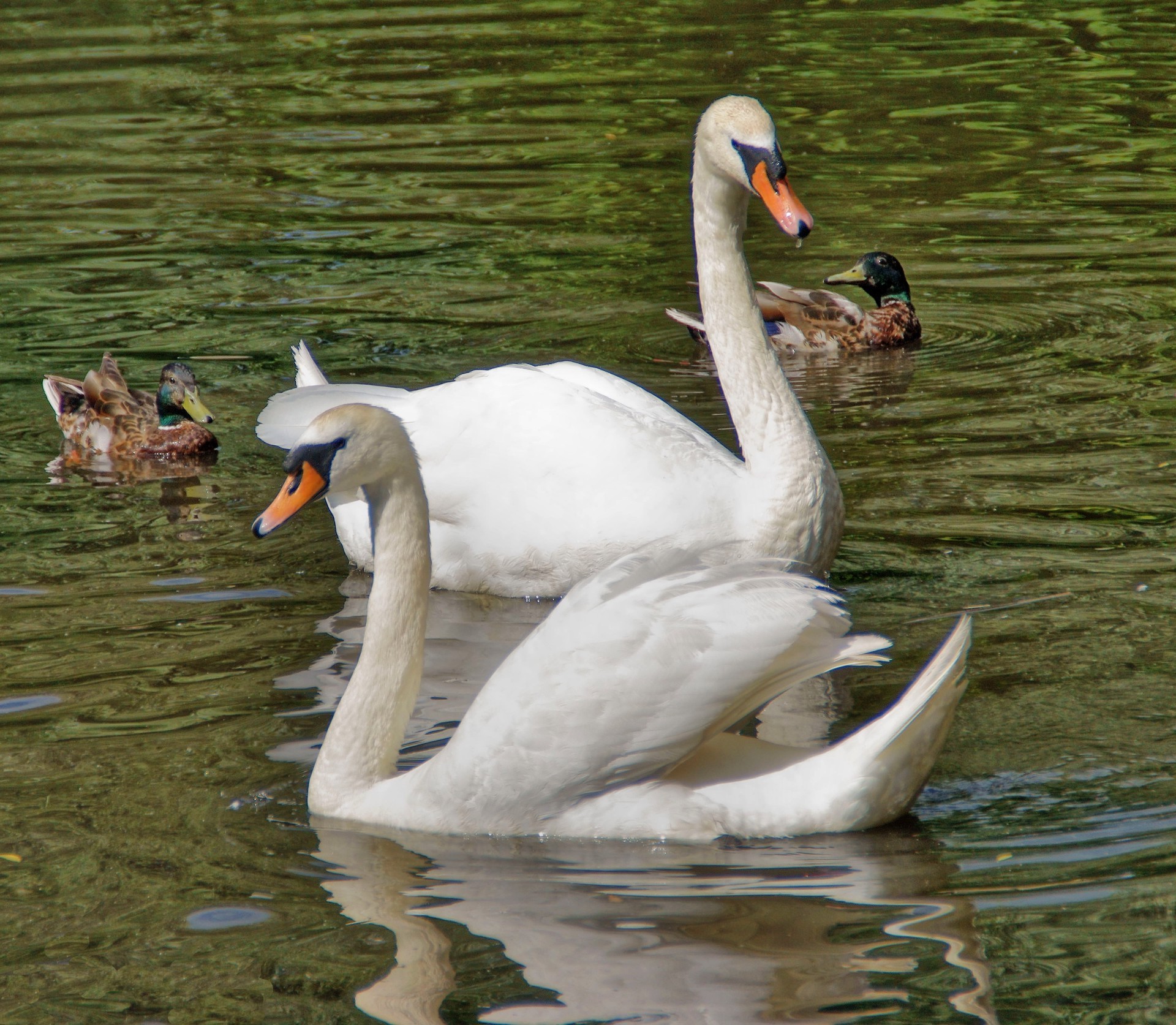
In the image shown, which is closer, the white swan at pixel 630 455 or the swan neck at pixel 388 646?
the swan neck at pixel 388 646

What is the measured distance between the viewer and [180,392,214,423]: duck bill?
8547 mm

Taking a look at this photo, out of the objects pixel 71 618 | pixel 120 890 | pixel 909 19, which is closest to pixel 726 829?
pixel 120 890

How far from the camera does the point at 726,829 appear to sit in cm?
450

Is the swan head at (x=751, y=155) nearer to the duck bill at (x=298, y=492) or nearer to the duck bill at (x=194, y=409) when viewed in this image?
the duck bill at (x=298, y=492)

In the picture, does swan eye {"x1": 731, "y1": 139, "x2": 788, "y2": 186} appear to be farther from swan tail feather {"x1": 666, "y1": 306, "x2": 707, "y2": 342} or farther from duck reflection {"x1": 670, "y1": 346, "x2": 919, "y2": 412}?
swan tail feather {"x1": 666, "y1": 306, "x2": 707, "y2": 342}

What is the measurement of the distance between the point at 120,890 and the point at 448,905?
0.82m

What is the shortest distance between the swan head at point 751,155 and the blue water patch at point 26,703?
274 centimetres

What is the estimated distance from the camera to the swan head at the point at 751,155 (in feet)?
19.4

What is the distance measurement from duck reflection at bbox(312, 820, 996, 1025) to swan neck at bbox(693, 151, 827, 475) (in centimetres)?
206

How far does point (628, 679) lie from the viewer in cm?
446

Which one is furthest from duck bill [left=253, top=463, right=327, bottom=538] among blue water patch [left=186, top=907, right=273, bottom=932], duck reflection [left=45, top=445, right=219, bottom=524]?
duck reflection [left=45, top=445, right=219, bottom=524]

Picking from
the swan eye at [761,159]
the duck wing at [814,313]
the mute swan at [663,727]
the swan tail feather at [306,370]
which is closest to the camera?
the mute swan at [663,727]

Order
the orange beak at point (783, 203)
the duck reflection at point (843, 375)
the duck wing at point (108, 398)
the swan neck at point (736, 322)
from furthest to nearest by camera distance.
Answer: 1. the duck reflection at point (843, 375)
2. the duck wing at point (108, 398)
3. the swan neck at point (736, 322)
4. the orange beak at point (783, 203)

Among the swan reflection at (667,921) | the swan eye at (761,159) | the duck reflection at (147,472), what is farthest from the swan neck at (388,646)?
the duck reflection at (147,472)
